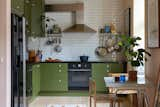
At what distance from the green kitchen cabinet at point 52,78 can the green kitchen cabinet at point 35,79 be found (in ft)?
0.92

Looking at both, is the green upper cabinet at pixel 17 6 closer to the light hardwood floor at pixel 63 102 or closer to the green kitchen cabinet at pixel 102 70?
the light hardwood floor at pixel 63 102

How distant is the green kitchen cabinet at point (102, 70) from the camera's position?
26.1 feet

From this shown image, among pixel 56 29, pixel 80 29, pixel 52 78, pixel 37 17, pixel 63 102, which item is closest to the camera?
Result: pixel 63 102

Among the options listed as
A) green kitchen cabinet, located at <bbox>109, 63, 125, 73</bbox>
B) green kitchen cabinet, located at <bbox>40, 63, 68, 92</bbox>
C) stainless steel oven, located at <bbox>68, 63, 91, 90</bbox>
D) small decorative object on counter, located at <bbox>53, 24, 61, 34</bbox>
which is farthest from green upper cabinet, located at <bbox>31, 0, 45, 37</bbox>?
green kitchen cabinet, located at <bbox>109, 63, 125, 73</bbox>

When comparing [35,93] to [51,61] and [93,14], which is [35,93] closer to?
[51,61]

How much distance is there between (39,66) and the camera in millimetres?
7945

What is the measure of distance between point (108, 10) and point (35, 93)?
313 centimetres

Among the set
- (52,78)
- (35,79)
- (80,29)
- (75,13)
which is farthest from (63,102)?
(75,13)

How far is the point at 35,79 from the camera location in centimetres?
734

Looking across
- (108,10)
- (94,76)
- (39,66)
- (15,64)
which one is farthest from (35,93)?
(108,10)

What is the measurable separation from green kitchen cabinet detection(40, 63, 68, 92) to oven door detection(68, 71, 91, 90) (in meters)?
0.17

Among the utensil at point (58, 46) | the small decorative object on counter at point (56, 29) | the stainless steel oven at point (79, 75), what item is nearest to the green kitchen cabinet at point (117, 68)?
the stainless steel oven at point (79, 75)

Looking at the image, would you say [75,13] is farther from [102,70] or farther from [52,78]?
[52,78]

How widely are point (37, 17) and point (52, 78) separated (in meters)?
1.67
